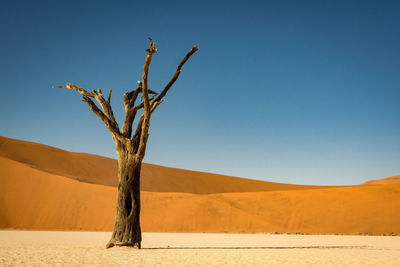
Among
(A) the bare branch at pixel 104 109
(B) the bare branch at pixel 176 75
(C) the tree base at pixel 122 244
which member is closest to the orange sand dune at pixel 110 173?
(A) the bare branch at pixel 104 109

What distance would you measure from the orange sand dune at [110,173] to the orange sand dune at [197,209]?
11.5 metres

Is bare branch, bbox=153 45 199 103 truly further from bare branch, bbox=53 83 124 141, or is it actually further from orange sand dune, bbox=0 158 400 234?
orange sand dune, bbox=0 158 400 234

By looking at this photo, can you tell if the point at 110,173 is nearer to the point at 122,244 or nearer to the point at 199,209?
the point at 199,209

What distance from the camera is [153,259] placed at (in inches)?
327

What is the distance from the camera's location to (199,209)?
91.8 feet

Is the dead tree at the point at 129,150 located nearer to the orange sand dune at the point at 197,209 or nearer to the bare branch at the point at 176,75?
the bare branch at the point at 176,75

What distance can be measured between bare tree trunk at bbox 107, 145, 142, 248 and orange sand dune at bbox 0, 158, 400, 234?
15214mm

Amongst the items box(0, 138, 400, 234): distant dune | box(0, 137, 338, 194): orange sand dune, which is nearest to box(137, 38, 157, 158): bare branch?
box(0, 138, 400, 234): distant dune

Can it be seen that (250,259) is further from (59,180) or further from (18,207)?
(59,180)

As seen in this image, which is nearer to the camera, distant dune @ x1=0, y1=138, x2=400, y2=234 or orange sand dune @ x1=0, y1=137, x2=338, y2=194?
distant dune @ x1=0, y1=138, x2=400, y2=234

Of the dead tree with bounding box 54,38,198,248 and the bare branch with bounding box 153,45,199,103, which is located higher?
the bare branch with bounding box 153,45,199,103

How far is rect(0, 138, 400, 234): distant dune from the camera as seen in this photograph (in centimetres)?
2570

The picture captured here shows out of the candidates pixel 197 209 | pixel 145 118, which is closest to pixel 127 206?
pixel 145 118

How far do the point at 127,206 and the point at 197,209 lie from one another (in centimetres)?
1724
